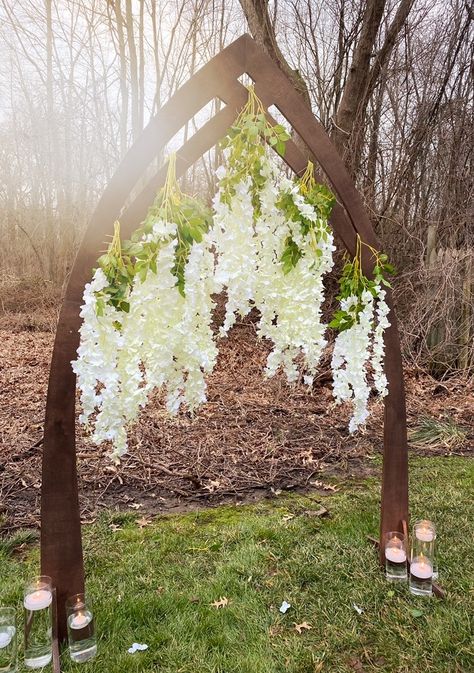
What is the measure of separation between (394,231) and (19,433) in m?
5.73

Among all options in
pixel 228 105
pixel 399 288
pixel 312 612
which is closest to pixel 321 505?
pixel 312 612

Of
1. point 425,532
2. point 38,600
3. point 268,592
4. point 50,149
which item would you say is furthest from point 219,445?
point 50,149

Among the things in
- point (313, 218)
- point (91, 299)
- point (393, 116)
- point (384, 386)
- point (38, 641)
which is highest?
point (393, 116)

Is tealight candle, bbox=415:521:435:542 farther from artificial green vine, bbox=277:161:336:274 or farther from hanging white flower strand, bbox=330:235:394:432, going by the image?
artificial green vine, bbox=277:161:336:274

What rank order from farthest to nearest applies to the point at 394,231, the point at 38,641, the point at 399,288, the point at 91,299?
the point at 394,231
the point at 399,288
the point at 38,641
the point at 91,299

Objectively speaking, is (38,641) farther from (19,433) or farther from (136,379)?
(19,433)

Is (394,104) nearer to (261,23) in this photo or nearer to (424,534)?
(261,23)

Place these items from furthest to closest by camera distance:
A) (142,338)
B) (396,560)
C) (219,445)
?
1. (219,445)
2. (396,560)
3. (142,338)

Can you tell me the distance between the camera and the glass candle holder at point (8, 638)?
1974 mm

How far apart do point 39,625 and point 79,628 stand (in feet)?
0.56

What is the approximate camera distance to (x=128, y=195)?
1924 mm

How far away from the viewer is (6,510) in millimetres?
3307

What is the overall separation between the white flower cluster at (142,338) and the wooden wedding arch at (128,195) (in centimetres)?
21

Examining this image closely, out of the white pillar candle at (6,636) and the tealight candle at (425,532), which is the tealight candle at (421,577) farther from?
the white pillar candle at (6,636)
